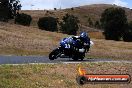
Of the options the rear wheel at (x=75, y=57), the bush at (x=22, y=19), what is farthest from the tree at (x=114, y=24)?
the rear wheel at (x=75, y=57)

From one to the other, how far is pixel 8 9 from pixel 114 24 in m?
24.8

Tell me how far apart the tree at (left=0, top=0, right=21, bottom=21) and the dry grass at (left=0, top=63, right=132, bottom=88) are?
63.5 m

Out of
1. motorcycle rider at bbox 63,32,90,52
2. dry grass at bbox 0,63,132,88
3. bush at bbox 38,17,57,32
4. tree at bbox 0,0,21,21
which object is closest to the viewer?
dry grass at bbox 0,63,132,88

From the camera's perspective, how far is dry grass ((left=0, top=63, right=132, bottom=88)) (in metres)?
16.2

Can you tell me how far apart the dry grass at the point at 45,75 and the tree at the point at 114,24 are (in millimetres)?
74289

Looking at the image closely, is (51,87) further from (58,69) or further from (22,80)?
(58,69)

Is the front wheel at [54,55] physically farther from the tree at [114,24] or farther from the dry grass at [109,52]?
the tree at [114,24]

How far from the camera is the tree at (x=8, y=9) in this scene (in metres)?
84.8

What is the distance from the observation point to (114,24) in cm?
9906

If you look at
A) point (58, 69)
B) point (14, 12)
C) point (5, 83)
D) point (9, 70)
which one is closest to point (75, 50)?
point (58, 69)

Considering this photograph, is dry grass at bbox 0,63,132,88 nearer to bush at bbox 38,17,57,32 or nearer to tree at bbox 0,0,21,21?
tree at bbox 0,0,21,21

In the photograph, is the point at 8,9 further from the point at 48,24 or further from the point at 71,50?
the point at 71,50

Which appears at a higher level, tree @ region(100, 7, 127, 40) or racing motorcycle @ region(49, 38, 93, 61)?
racing motorcycle @ region(49, 38, 93, 61)

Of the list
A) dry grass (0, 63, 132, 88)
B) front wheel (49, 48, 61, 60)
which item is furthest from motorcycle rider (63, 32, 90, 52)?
dry grass (0, 63, 132, 88)
